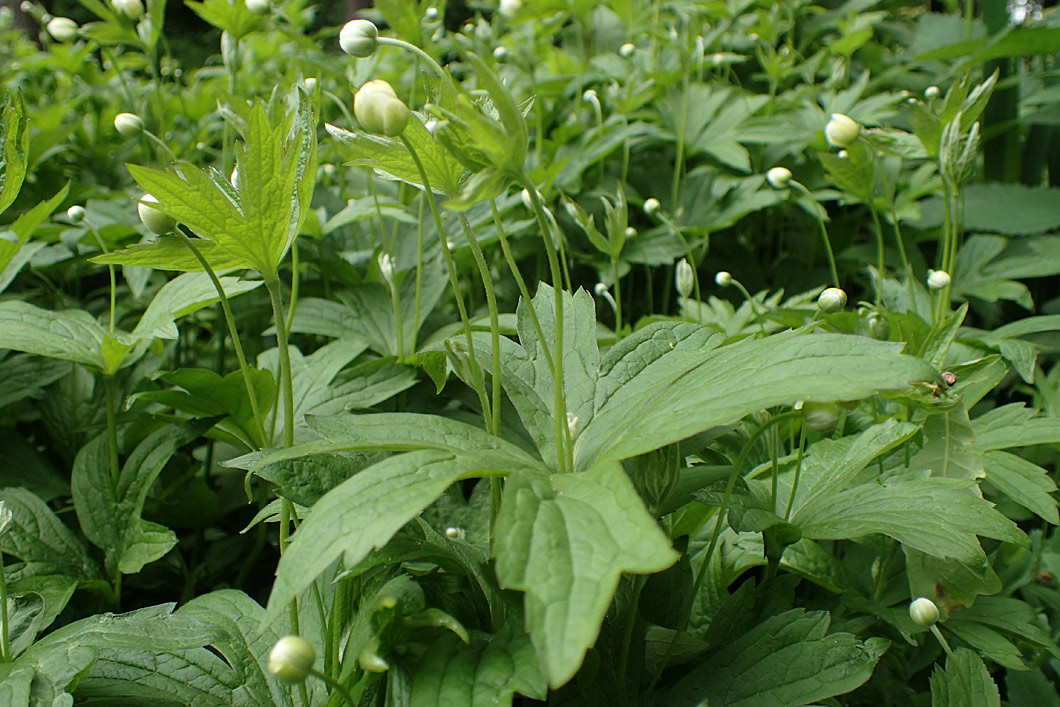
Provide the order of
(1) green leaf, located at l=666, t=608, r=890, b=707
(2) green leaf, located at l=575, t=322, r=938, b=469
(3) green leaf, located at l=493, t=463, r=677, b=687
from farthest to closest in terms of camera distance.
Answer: (1) green leaf, located at l=666, t=608, r=890, b=707, (2) green leaf, located at l=575, t=322, r=938, b=469, (3) green leaf, located at l=493, t=463, r=677, b=687

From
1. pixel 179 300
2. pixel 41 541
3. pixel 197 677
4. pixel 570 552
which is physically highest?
pixel 570 552

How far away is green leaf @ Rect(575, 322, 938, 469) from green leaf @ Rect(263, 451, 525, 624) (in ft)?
0.63

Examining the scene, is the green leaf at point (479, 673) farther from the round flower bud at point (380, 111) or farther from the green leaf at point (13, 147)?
the green leaf at point (13, 147)

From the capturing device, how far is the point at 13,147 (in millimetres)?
1319

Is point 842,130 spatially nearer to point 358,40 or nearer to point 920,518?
point 920,518

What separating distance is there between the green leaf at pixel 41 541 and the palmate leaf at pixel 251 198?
68cm

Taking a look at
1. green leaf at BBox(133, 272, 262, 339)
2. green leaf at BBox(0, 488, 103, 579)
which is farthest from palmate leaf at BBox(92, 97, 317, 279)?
green leaf at BBox(0, 488, 103, 579)

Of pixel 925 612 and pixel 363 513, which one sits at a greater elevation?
pixel 363 513

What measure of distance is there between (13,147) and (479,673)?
115 centimetres

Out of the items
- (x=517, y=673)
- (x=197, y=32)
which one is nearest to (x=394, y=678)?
(x=517, y=673)

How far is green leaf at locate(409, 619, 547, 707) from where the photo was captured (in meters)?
0.85

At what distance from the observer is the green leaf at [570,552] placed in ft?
2.17

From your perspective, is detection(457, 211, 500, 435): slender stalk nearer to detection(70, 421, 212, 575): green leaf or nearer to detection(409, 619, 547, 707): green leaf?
detection(409, 619, 547, 707): green leaf

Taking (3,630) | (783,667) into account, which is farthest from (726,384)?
(3,630)
